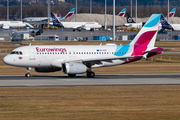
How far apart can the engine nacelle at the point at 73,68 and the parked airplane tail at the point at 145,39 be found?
8883 mm

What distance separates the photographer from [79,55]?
1815 inches

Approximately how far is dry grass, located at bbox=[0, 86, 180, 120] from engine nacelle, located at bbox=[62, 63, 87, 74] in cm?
810

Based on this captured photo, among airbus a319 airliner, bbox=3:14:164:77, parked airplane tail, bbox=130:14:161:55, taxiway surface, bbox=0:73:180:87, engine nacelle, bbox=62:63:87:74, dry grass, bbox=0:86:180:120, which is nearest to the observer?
dry grass, bbox=0:86:180:120

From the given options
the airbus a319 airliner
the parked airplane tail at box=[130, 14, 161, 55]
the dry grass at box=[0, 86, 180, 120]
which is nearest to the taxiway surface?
the airbus a319 airliner

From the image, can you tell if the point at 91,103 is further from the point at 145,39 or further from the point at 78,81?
the point at 145,39

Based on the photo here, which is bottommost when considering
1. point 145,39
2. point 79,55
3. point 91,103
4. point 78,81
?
point 91,103

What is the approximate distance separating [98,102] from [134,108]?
130 inches

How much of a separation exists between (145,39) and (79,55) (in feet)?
32.5

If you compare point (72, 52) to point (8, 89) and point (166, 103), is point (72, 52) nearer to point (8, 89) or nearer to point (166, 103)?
point (8, 89)

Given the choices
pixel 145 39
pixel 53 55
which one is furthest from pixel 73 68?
pixel 145 39

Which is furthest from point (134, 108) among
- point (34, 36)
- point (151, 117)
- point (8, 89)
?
point (34, 36)

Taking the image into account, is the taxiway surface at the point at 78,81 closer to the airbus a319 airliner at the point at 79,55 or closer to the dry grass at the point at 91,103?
the airbus a319 airliner at the point at 79,55

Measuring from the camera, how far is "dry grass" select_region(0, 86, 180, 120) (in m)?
21.8

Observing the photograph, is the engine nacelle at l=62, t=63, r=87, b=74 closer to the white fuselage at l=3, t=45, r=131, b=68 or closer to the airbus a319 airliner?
the airbus a319 airliner
